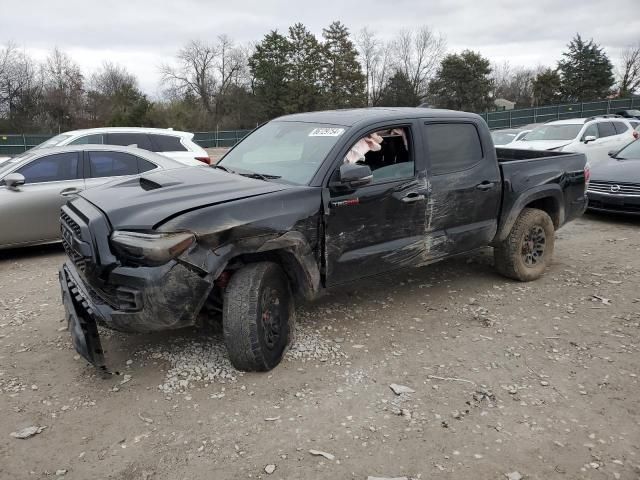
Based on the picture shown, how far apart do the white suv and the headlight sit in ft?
36.4

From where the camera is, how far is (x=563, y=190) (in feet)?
18.7

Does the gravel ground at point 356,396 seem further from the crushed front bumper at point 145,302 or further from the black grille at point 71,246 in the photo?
the black grille at point 71,246

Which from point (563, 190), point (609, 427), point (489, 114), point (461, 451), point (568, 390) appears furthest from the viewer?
point (489, 114)

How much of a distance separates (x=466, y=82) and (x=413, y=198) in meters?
53.4

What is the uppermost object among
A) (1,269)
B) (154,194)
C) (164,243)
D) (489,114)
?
(489,114)

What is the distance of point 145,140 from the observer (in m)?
8.70

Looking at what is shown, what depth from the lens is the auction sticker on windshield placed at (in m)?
4.11

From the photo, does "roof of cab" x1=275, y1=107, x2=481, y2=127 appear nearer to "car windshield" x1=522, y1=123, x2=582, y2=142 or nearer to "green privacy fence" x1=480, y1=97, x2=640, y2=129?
"car windshield" x1=522, y1=123, x2=582, y2=142

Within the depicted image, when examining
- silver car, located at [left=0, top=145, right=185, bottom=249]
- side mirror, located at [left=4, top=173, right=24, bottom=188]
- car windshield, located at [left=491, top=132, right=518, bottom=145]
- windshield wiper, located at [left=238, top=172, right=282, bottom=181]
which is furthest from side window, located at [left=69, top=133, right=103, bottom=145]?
car windshield, located at [left=491, top=132, right=518, bottom=145]

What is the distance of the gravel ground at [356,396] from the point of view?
2781mm

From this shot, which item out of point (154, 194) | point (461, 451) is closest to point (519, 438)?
point (461, 451)

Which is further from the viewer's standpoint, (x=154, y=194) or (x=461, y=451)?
(x=154, y=194)

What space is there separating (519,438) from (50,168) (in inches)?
253

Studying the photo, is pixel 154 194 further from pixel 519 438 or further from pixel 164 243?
pixel 519 438
